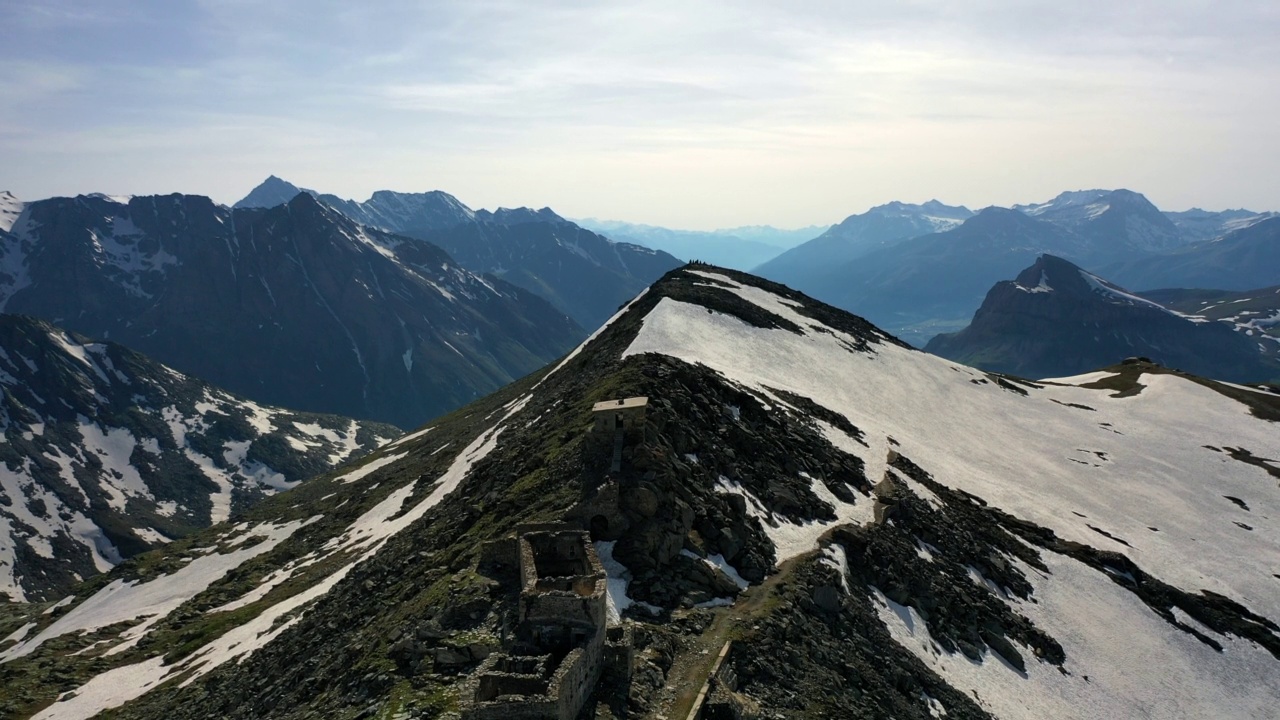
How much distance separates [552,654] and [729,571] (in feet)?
47.2

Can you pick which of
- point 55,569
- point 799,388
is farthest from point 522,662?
point 55,569

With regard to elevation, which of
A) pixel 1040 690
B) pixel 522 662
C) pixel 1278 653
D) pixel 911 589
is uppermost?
pixel 522 662

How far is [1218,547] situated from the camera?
80188 mm

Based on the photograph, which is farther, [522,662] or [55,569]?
[55,569]

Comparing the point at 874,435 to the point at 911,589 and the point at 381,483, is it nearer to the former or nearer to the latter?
the point at 911,589

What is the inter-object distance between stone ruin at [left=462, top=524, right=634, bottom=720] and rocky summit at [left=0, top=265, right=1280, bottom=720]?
114 mm

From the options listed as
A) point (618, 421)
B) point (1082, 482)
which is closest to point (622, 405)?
point (618, 421)

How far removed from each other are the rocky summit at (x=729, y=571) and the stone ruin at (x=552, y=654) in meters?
0.11

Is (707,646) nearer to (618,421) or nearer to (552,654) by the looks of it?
(552,654)

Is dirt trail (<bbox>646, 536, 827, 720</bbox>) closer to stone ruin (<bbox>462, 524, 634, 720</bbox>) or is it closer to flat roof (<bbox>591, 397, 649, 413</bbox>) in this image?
stone ruin (<bbox>462, 524, 634, 720</bbox>)

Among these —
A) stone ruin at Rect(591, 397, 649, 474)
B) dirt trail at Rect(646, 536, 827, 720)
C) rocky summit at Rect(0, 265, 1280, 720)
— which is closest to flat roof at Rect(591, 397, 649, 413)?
stone ruin at Rect(591, 397, 649, 474)

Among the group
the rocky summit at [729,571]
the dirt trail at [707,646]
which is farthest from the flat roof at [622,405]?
the dirt trail at [707,646]

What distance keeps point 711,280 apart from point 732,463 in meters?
85.8

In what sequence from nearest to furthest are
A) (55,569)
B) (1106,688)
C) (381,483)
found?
(1106,688) → (381,483) → (55,569)
